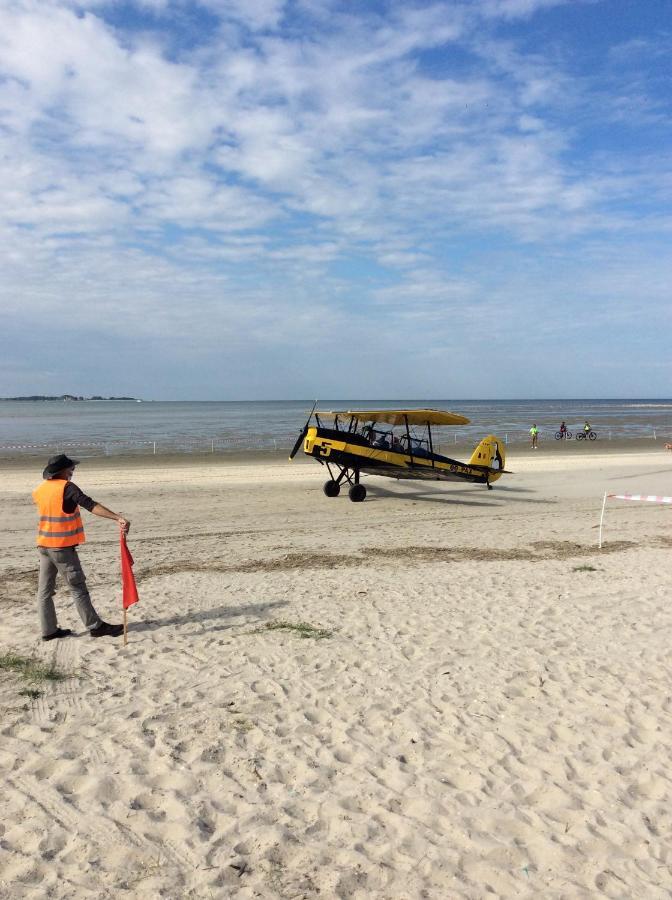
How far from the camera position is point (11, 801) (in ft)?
12.6

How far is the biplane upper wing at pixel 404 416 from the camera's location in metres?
17.4

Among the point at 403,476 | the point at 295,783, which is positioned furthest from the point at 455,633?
the point at 403,476

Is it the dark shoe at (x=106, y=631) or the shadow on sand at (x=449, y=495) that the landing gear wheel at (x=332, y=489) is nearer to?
the shadow on sand at (x=449, y=495)

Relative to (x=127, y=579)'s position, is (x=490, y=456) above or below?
above

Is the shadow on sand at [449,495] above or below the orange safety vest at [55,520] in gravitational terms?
below

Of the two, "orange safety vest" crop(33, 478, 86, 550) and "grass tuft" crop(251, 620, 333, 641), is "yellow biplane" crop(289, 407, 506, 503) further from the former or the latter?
"orange safety vest" crop(33, 478, 86, 550)

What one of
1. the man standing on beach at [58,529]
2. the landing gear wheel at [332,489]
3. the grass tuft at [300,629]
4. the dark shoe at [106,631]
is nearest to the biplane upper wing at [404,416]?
the landing gear wheel at [332,489]

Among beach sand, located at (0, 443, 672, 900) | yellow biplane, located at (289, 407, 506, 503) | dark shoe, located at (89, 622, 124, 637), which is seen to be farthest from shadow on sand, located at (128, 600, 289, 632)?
yellow biplane, located at (289, 407, 506, 503)

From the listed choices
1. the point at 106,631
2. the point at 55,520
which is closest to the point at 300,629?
the point at 106,631

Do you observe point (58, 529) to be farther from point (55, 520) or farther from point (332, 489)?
point (332, 489)

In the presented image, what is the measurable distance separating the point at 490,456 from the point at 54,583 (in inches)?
607

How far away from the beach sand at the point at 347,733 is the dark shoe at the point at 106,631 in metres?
0.21

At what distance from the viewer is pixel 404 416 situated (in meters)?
18.1

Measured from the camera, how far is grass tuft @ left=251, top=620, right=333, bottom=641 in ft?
22.4
